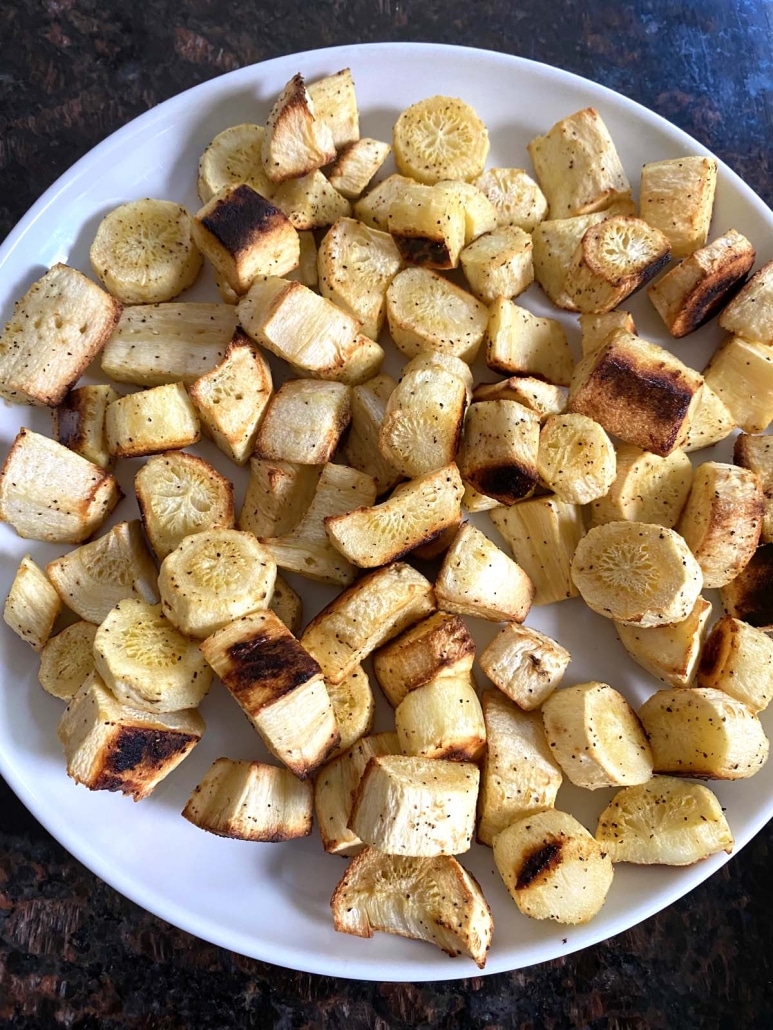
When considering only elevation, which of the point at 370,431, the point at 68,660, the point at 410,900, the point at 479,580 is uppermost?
the point at 370,431

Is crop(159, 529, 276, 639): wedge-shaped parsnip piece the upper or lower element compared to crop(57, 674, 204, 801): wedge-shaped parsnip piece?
upper

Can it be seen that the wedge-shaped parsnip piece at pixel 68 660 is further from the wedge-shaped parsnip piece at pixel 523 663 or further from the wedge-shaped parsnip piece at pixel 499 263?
the wedge-shaped parsnip piece at pixel 499 263

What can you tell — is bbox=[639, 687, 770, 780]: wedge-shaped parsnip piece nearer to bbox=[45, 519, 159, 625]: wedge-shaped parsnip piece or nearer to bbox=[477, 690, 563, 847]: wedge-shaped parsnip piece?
bbox=[477, 690, 563, 847]: wedge-shaped parsnip piece

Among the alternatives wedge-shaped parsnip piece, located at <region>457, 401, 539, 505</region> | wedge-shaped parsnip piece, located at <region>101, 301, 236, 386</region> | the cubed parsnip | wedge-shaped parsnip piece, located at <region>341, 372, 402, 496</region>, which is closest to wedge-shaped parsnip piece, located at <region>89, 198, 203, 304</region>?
wedge-shaped parsnip piece, located at <region>101, 301, 236, 386</region>

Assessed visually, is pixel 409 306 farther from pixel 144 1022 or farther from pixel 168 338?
pixel 144 1022

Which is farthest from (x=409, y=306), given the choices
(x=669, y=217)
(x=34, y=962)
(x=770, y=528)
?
(x=34, y=962)

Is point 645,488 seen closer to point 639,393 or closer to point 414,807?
point 639,393

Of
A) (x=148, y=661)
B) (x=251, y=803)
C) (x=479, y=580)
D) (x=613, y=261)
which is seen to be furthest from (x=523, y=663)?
(x=613, y=261)
